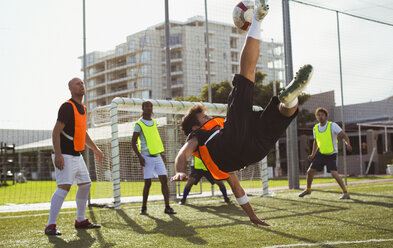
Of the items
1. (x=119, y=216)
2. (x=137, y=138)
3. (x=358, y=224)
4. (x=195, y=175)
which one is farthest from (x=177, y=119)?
(x=358, y=224)

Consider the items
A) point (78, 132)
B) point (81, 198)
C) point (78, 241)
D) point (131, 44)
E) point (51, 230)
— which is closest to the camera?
point (78, 241)

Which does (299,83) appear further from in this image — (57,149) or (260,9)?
(57,149)

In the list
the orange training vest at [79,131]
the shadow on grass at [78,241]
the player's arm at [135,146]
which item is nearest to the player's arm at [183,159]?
the shadow on grass at [78,241]

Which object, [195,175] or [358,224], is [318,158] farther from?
[358,224]

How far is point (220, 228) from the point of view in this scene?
6234 mm

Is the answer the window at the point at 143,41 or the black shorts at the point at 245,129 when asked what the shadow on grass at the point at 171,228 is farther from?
the window at the point at 143,41

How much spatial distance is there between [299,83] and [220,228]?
3.28 meters

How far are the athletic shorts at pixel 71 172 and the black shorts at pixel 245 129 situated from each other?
2.91 m

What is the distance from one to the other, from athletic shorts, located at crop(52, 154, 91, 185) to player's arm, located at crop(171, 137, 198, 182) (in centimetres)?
274

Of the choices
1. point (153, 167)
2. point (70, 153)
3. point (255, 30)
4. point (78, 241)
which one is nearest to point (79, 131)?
point (70, 153)

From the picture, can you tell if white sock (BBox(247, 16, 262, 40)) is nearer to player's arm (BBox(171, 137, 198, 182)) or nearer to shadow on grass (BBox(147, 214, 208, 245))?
player's arm (BBox(171, 137, 198, 182))

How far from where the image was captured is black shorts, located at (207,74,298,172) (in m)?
3.93

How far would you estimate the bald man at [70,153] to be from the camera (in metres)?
6.03

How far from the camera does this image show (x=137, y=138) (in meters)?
8.35
